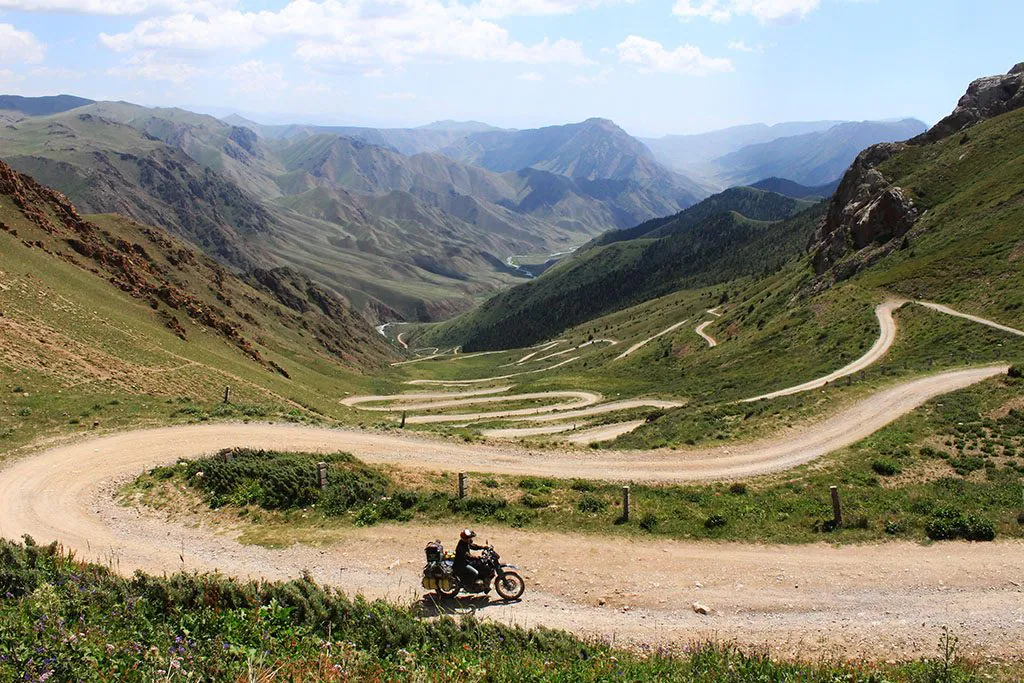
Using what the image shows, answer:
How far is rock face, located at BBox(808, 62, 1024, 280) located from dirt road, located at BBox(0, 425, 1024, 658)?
7395 centimetres

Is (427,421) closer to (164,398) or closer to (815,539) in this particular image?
(164,398)

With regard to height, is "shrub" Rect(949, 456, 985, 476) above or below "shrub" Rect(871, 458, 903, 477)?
above

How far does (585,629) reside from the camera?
1558cm

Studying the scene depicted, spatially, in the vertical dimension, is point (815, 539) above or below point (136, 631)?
below

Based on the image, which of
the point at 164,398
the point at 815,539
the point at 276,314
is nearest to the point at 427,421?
the point at 164,398

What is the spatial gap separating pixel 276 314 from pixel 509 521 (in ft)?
432

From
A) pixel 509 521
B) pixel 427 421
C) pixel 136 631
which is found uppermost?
pixel 136 631

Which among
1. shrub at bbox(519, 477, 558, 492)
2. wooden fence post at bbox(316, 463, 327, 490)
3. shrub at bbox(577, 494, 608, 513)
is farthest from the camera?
shrub at bbox(519, 477, 558, 492)

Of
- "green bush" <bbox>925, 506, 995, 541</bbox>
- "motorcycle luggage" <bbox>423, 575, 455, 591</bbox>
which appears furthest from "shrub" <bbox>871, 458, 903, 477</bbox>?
"motorcycle luggage" <bbox>423, 575, 455, 591</bbox>

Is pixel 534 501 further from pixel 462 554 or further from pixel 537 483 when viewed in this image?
pixel 462 554

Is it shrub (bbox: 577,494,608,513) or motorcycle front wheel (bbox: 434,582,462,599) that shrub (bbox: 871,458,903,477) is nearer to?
shrub (bbox: 577,494,608,513)

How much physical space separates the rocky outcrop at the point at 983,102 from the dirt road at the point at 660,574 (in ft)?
400

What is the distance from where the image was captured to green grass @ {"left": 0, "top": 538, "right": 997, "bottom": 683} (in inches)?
371

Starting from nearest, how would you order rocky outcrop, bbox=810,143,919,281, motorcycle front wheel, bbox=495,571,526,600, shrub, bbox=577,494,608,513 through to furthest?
motorcycle front wheel, bbox=495,571,526,600
shrub, bbox=577,494,608,513
rocky outcrop, bbox=810,143,919,281
